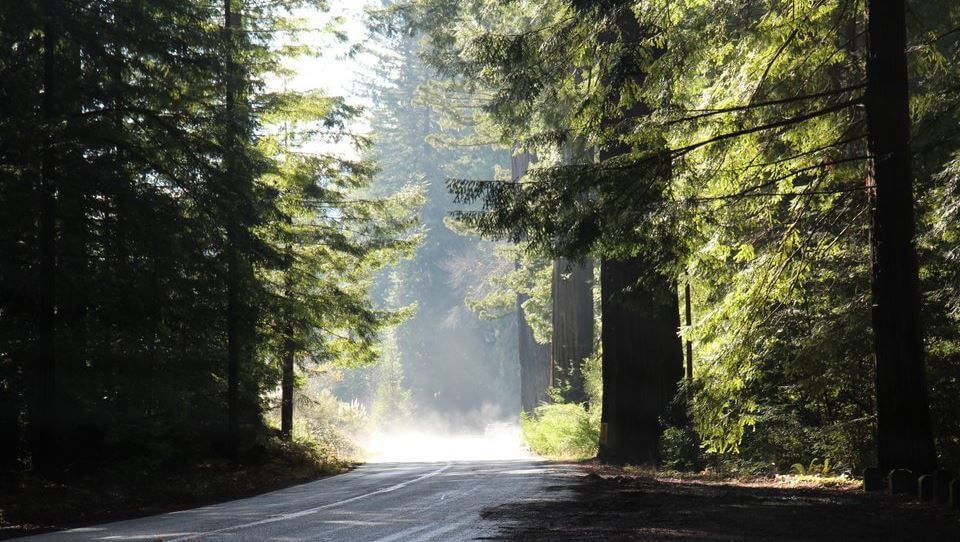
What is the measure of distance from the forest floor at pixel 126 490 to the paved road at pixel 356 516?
1.21 metres

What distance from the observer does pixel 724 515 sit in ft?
27.5

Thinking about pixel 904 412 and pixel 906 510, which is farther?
pixel 904 412

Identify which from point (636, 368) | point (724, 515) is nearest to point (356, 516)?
point (724, 515)

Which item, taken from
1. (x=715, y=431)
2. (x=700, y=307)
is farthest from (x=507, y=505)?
(x=700, y=307)

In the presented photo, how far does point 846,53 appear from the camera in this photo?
467 inches

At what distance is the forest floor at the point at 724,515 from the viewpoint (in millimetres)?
7230

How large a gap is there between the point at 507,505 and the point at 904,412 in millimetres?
4419

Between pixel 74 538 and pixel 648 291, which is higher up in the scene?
pixel 648 291

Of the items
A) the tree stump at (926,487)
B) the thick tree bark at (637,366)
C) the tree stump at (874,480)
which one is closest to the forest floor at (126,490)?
the thick tree bark at (637,366)

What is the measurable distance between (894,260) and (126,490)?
11744 millimetres

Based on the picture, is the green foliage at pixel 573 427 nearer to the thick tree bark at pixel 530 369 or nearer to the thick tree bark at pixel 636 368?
the thick tree bark at pixel 636 368

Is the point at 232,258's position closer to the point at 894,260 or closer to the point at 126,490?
the point at 126,490

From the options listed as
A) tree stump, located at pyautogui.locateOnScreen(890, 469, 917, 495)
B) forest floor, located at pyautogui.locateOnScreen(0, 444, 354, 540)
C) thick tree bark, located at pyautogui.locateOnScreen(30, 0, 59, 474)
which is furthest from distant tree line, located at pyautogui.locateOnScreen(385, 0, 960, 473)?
forest floor, located at pyautogui.locateOnScreen(0, 444, 354, 540)

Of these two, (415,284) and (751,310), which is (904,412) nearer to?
(751,310)
